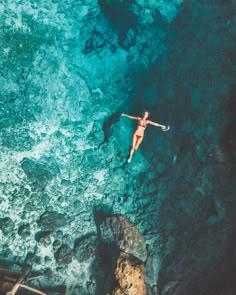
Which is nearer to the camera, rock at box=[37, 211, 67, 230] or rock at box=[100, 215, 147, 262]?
rock at box=[100, 215, 147, 262]

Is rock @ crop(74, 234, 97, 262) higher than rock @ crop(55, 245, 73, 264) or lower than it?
higher

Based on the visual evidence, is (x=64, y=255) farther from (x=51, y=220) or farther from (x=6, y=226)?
(x=6, y=226)

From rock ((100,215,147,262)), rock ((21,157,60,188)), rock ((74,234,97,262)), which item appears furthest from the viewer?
rock ((21,157,60,188))

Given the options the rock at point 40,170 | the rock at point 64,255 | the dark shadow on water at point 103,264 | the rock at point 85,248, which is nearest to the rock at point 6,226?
the rock at point 40,170

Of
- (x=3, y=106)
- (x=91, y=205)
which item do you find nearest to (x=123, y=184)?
(x=91, y=205)

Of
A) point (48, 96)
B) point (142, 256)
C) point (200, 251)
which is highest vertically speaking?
point (48, 96)

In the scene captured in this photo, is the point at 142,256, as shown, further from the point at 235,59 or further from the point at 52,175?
the point at 235,59

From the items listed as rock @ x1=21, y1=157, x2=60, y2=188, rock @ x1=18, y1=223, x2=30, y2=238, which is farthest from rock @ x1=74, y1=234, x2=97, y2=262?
rock @ x1=21, y1=157, x2=60, y2=188

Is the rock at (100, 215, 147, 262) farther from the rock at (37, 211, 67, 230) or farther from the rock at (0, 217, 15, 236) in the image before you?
the rock at (0, 217, 15, 236)
